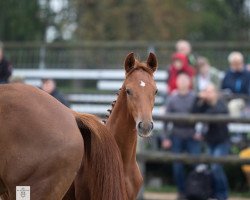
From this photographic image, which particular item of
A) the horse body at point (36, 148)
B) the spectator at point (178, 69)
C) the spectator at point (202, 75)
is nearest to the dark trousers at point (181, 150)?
the spectator at point (178, 69)

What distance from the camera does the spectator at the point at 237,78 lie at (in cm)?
1198

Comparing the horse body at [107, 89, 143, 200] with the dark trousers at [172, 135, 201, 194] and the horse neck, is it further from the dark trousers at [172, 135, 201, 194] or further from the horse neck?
the dark trousers at [172, 135, 201, 194]

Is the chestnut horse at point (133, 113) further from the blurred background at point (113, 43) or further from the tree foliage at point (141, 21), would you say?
the tree foliage at point (141, 21)

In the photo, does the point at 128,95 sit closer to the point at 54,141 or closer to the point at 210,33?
the point at 54,141

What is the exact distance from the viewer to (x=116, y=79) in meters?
14.3

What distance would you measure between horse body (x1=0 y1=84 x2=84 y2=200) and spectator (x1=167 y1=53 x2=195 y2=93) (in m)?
6.96

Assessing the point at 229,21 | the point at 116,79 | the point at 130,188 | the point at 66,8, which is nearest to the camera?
the point at 130,188

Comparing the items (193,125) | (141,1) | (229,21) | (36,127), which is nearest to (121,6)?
(141,1)

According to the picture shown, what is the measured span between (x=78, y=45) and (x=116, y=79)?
3.83 ft

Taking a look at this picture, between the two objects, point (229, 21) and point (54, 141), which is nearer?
point (54, 141)

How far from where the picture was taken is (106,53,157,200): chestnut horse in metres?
6.77

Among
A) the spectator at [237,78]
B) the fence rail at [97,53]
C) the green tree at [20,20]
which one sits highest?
the green tree at [20,20]

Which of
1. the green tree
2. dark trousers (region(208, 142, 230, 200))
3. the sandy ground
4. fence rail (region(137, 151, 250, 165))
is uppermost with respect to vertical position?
the green tree

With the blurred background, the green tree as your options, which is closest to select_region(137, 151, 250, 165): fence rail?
the blurred background
